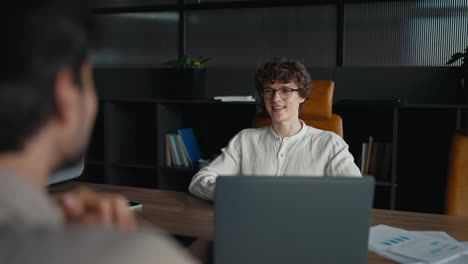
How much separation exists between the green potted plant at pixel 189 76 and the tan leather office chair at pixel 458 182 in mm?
1955

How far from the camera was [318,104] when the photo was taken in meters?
2.56

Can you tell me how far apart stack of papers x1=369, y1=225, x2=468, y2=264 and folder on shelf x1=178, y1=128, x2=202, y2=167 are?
2152 mm

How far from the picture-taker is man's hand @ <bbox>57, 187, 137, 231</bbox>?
0.73 metres

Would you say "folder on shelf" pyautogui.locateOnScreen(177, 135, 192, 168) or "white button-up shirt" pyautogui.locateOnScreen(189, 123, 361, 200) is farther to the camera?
"folder on shelf" pyautogui.locateOnScreen(177, 135, 192, 168)

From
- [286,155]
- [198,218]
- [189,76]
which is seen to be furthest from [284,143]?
[189,76]

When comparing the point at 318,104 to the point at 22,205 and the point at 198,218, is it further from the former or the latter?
the point at 22,205

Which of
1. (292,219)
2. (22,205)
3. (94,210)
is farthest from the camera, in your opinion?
(292,219)

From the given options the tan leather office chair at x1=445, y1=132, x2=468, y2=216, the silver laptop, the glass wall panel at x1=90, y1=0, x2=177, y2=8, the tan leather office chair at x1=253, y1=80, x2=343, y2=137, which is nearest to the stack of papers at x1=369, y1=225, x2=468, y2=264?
the silver laptop

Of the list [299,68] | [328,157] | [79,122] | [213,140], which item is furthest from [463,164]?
[213,140]

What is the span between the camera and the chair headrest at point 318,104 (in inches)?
101

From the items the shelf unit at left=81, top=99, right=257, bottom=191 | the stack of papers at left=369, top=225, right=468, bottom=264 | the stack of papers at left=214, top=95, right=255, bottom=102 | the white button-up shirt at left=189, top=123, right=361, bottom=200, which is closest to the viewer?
the stack of papers at left=369, top=225, right=468, bottom=264

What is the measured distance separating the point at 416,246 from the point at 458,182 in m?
0.69

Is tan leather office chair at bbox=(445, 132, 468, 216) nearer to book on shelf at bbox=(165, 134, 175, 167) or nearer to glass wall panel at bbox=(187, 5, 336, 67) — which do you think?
glass wall panel at bbox=(187, 5, 336, 67)

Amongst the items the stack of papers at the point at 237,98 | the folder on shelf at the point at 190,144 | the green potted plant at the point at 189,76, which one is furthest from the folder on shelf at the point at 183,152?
the stack of papers at the point at 237,98
